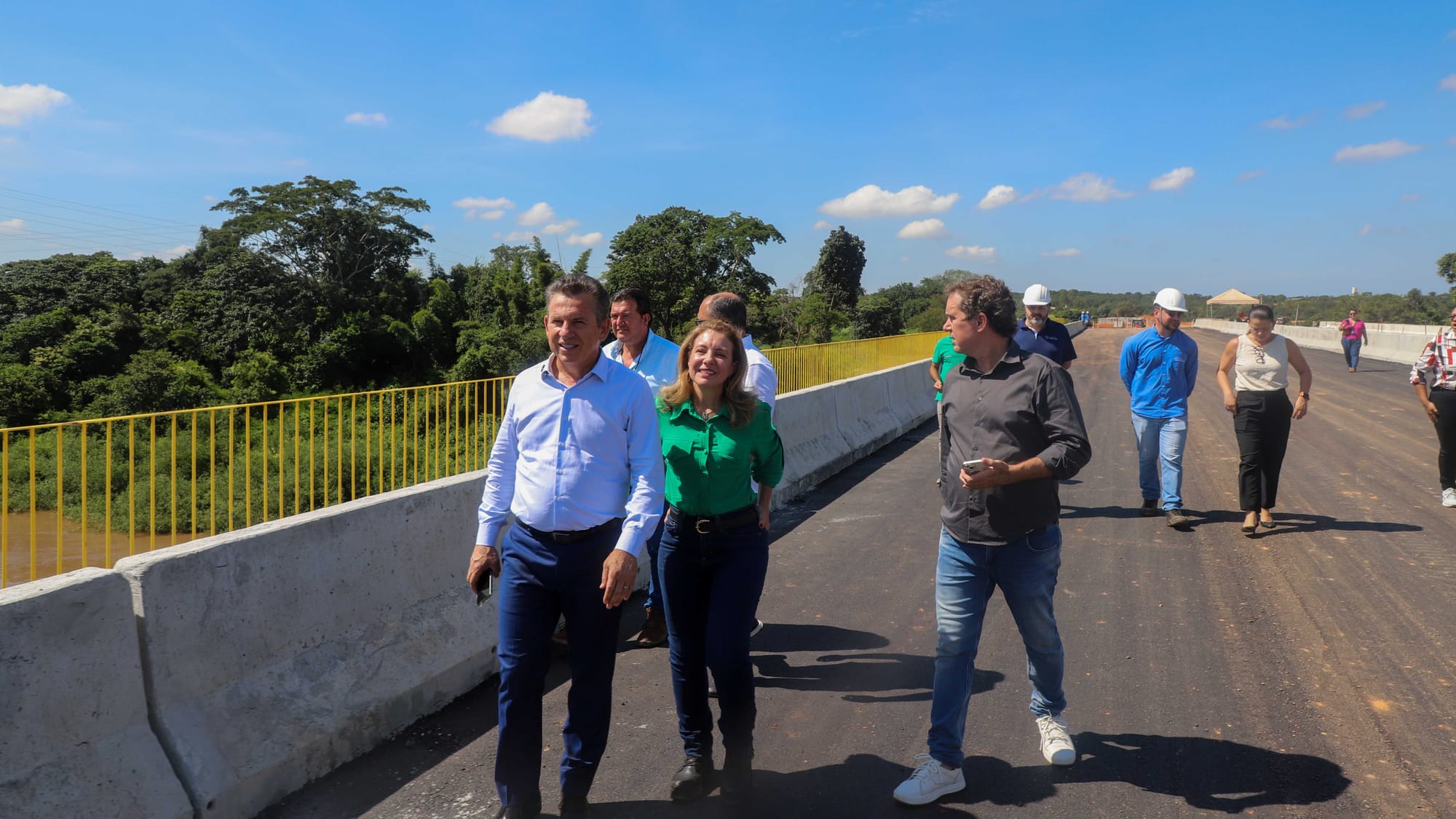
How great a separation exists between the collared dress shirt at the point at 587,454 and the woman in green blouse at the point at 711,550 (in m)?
0.23

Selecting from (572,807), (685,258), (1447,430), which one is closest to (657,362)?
(572,807)

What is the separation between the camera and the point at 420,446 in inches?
253

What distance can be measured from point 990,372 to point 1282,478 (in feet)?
27.0

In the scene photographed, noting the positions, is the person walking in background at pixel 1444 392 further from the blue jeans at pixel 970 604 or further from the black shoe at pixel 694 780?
the black shoe at pixel 694 780

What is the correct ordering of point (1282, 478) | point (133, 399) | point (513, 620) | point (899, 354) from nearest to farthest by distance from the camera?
point (513, 620) < point (1282, 478) < point (899, 354) < point (133, 399)

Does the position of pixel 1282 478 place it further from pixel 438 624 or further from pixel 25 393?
pixel 25 393

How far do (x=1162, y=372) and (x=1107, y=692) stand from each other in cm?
433

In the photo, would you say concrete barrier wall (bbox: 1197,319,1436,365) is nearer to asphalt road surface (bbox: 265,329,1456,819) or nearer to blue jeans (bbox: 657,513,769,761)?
asphalt road surface (bbox: 265,329,1456,819)

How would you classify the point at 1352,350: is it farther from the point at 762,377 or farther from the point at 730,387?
the point at 730,387

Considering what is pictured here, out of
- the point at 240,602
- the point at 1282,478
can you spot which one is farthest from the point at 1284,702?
the point at 1282,478

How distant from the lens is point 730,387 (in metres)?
3.52

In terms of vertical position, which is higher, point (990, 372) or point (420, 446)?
point (990, 372)

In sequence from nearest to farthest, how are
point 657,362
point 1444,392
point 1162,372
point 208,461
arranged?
1. point 657,362
2. point 208,461
3. point 1162,372
4. point 1444,392

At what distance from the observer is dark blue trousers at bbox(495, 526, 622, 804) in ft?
10.6
